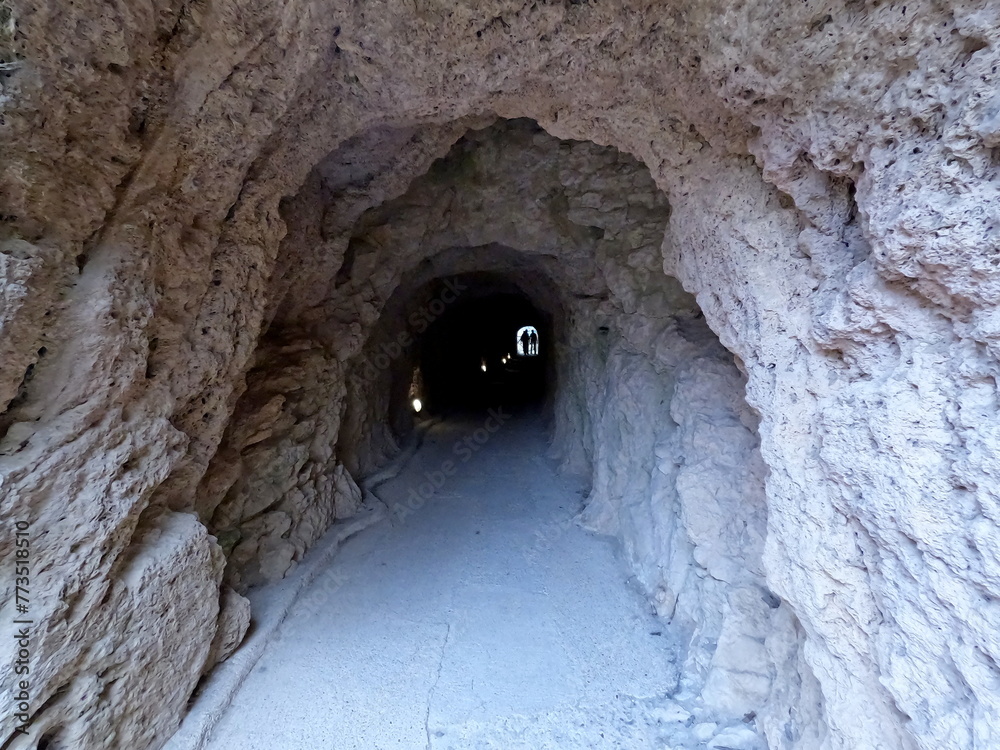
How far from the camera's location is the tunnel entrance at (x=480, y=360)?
36.2 feet

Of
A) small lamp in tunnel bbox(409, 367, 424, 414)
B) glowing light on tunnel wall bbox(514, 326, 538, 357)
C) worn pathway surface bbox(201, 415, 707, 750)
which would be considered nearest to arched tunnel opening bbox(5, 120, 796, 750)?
worn pathway surface bbox(201, 415, 707, 750)

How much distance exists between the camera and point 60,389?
2.35 m

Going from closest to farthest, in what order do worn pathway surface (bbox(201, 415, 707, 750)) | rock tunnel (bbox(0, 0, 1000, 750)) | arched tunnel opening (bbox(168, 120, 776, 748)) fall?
1. rock tunnel (bbox(0, 0, 1000, 750))
2. worn pathway surface (bbox(201, 415, 707, 750))
3. arched tunnel opening (bbox(168, 120, 776, 748))

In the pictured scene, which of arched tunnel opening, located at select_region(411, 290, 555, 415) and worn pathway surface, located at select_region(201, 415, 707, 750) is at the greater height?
arched tunnel opening, located at select_region(411, 290, 555, 415)

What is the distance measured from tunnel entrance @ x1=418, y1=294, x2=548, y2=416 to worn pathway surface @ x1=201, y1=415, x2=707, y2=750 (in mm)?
5514

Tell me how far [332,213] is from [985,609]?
193 inches

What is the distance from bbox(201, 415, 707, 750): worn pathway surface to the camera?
3.01m

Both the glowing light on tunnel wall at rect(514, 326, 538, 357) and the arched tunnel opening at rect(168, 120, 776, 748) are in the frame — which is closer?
the arched tunnel opening at rect(168, 120, 776, 748)

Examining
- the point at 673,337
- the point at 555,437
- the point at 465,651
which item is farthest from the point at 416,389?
the point at 465,651

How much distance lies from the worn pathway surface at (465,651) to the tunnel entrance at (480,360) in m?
5.51

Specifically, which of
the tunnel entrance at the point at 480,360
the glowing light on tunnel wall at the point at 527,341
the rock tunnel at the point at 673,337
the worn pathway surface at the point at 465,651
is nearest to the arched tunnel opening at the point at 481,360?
the tunnel entrance at the point at 480,360

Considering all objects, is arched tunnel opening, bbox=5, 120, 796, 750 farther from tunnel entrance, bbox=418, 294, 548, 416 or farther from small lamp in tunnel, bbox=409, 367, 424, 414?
tunnel entrance, bbox=418, 294, 548, 416

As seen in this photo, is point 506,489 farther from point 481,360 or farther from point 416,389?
point 481,360

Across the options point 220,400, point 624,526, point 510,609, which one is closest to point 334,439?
point 220,400
